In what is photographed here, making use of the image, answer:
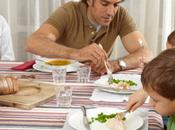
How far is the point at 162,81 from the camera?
1.08 meters

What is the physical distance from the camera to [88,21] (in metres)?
2.44

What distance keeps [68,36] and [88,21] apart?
0.15 m

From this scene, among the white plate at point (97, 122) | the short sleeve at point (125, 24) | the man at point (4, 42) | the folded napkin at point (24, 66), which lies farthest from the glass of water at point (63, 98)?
the man at point (4, 42)

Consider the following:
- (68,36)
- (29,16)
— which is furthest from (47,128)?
(29,16)

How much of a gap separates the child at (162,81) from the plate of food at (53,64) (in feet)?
2.68

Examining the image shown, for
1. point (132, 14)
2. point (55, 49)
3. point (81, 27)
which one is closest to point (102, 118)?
point (55, 49)

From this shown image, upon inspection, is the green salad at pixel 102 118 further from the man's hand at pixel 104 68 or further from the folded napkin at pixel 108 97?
the man's hand at pixel 104 68

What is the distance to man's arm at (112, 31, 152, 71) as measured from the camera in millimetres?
2043

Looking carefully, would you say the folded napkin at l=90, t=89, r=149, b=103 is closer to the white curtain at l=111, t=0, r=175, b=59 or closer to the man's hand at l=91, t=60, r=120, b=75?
the man's hand at l=91, t=60, r=120, b=75

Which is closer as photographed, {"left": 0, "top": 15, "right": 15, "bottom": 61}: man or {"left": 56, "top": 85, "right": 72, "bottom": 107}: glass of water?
{"left": 56, "top": 85, "right": 72, "bottom": 107}: glass of water

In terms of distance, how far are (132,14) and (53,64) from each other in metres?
1.23

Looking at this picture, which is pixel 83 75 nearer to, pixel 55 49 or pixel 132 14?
pixel 55 49

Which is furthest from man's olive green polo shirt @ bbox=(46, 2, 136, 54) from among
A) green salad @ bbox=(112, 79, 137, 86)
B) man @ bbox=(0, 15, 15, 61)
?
green salad @ bbox=(112, 79, 137, 86)

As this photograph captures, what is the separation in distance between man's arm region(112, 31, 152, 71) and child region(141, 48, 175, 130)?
0.81 meters
